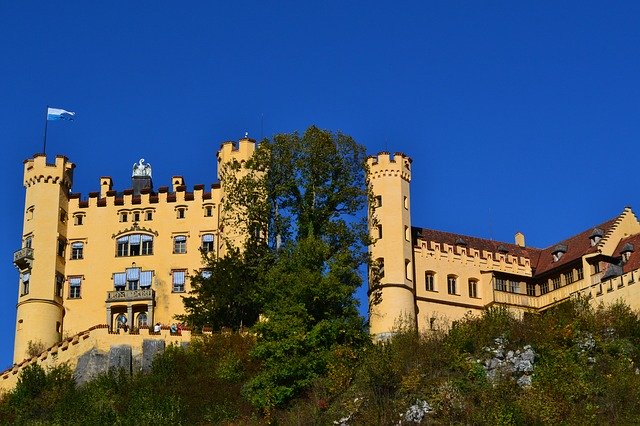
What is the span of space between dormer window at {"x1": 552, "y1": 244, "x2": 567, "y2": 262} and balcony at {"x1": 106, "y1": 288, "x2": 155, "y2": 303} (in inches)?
963

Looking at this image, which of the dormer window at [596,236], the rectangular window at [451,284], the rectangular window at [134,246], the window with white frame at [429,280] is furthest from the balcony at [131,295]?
the dormer window at [596,236]

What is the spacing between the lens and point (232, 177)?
80.1 metres

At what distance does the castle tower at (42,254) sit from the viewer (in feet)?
266

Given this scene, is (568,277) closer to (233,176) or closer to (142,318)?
(233,176)

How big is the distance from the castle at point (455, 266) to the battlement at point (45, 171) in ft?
64.5

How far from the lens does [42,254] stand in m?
83.3

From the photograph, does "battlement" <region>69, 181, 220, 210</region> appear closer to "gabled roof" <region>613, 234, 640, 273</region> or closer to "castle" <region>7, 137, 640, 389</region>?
"castle" <region>7, 137, 640, 389</region>

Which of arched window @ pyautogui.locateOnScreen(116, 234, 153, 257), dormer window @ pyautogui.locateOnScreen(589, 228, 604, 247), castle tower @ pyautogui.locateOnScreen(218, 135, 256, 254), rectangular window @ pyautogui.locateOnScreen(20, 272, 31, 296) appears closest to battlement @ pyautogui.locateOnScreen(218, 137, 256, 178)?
castle tower @ pyautogui.locateOnScreen(218, 135, 256, 254)

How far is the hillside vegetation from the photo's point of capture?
56.0 meters

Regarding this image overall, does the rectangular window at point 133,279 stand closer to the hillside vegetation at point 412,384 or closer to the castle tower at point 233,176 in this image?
the castle tower at point 233,176

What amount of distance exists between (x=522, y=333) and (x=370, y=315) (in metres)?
16.1

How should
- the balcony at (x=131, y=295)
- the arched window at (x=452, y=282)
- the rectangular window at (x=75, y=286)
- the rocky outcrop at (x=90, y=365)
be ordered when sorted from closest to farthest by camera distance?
1. the rocky outcrop at (x=90, y=365)
2. the arched window at (x=452, y=282)
3. the balcony at (x=131, y=295)
4. the rectangular window at (x=75, y=286)

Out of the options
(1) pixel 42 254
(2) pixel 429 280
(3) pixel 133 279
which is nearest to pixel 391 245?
(2) pixel 429 280

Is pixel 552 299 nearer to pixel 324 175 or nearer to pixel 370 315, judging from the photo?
pixel 370 315
